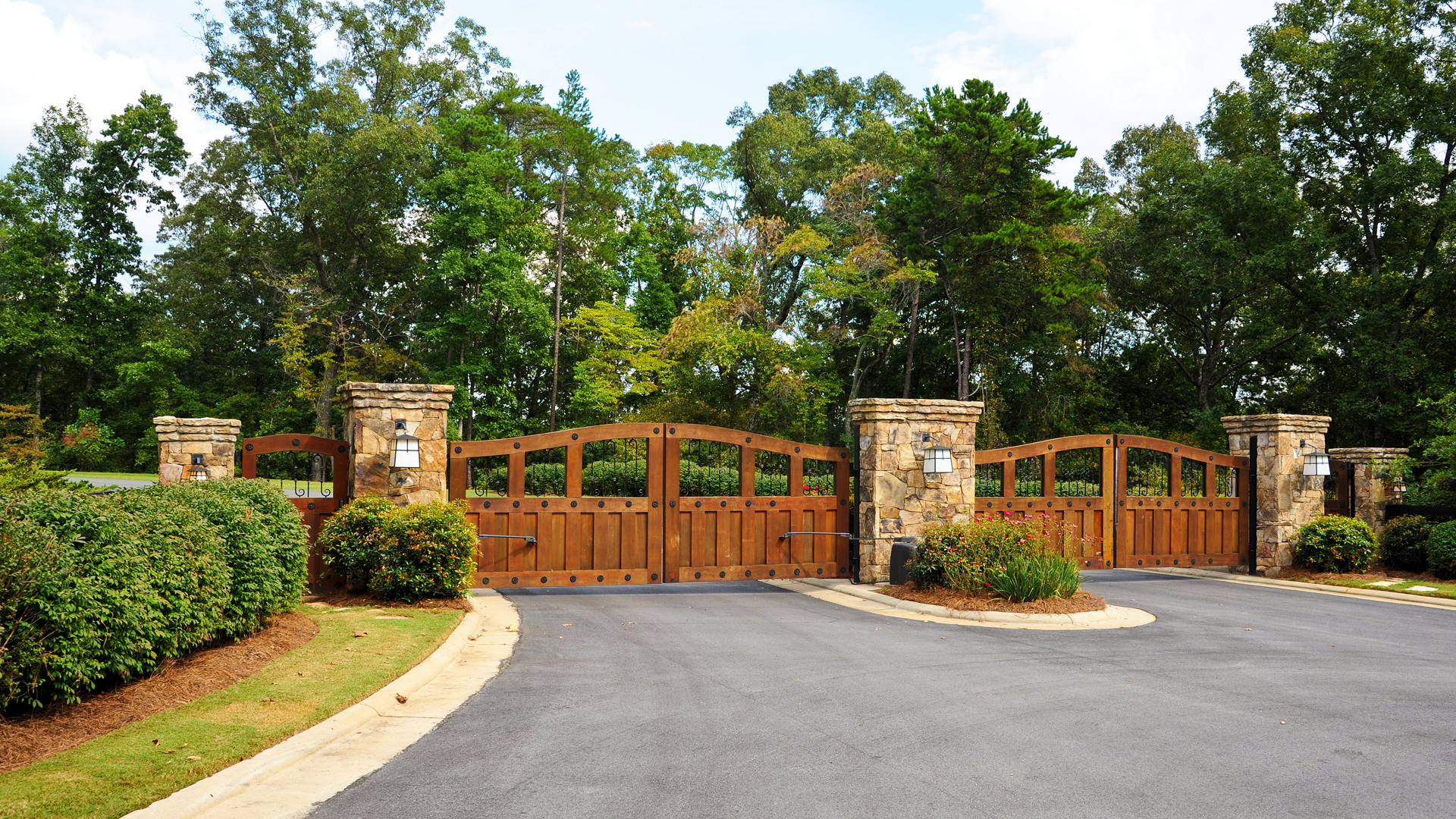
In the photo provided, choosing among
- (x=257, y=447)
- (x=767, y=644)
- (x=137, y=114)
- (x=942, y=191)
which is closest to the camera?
(x=767, y=644)

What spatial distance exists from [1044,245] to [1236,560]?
1340 centimetres

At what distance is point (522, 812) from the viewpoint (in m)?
4.11

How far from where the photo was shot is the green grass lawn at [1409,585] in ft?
42.7

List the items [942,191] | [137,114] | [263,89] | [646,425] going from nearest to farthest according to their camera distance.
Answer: [646,425] < [942,191] < [263,89] < [137,114]

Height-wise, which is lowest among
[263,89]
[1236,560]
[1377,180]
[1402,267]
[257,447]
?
[1236,560]

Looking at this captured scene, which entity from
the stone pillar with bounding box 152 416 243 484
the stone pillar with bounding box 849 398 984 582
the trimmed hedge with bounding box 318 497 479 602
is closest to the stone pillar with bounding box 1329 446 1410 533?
the stone pillar with bounding box 849 398 984 582

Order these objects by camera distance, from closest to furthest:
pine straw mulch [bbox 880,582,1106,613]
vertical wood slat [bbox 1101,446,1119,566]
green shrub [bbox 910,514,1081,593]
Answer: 1. pine straw mulch [bbox 880,582,1106,613]
2. green shrub [bbox 910,514,1081,593]
3. vertical wood slat [bbox 1101,446,1119,566]

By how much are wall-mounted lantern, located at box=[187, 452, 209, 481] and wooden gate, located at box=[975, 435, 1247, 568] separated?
38.0ft

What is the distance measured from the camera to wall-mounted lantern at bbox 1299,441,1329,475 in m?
15.4

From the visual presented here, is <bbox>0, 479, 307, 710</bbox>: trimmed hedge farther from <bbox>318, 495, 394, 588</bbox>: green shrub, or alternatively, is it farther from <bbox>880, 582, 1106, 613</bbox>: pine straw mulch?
<bbox>880, 582, 1106, 613</bbox>: pine straw mulch

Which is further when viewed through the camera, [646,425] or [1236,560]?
[1236,560]

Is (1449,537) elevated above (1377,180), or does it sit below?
below

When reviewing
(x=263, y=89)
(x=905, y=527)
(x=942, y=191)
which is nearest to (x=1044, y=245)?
(x=942, y=191)

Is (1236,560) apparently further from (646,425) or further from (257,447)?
(257,447)
